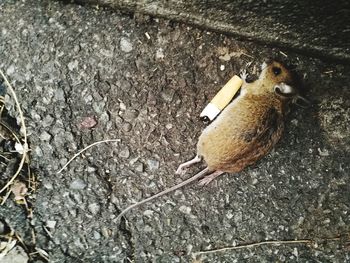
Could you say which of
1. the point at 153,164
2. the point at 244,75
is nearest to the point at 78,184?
the point at 153,164

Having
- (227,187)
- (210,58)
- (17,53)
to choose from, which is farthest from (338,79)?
(17,53)

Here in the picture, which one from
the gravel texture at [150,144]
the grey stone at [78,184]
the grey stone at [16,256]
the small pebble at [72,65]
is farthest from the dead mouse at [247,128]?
the small pebble at [72,65]

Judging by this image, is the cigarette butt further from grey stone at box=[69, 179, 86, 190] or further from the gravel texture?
grey stone at box=[69, 179, 86, 190]

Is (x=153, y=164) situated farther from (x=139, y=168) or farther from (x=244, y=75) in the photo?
(x=244, y=75)

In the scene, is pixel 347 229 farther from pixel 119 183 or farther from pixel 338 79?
pixel 119 183

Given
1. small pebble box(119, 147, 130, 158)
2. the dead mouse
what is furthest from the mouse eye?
small pebble box(119, 147, 130, 158)

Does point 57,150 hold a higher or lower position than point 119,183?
higher
